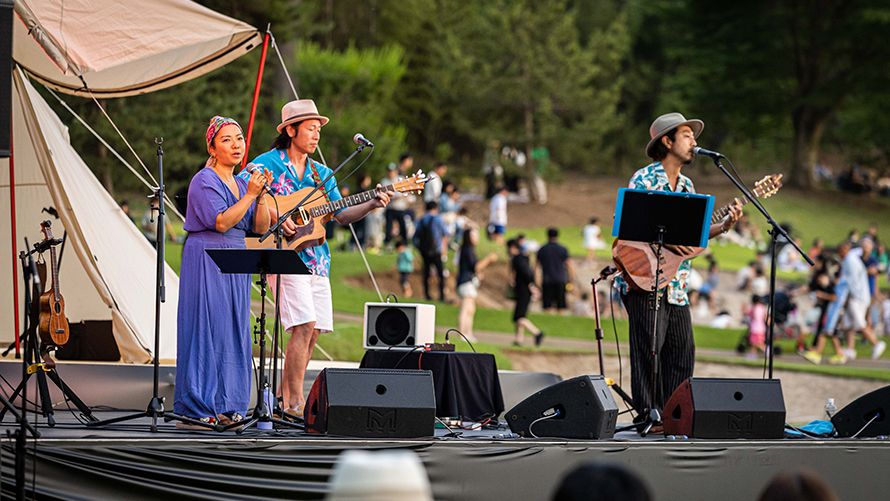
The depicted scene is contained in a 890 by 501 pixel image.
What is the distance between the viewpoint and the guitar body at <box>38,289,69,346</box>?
780cm

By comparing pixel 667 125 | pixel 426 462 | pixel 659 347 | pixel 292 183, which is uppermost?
pixel 667 125

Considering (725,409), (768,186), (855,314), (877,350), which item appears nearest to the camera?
(725,409)

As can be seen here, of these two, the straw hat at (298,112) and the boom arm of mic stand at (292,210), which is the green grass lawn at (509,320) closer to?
the straw hat at (298,112)

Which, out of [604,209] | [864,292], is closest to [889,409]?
[864,292]

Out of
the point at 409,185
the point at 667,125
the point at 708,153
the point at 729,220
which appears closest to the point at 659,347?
the point at 729,220

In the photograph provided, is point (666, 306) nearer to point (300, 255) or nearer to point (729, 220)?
point (729, 220)

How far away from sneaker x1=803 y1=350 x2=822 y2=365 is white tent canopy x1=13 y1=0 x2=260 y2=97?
41.2 ft

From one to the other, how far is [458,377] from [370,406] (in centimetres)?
163

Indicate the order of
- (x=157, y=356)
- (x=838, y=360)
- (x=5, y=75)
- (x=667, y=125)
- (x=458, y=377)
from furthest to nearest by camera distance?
1. (x=838, y=360)
2. (x=458, y=377)
3. (x=667, y=125)
4. (x=157, y=356)
5. (x=5, y=75)

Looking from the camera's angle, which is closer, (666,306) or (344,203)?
(344,203)

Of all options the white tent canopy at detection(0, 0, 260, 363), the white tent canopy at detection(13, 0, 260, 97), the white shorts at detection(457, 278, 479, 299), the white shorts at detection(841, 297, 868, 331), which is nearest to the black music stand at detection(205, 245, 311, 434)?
the white tent canopy at detection(13, 0, 260, 97)

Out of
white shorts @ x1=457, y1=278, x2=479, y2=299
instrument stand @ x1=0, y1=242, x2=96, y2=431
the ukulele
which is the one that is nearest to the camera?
instrument stand @ x1=0, y1=242, x2=96, y2=431

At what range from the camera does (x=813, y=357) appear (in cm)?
1962

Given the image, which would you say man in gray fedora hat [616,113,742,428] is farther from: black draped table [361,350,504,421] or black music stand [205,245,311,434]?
black music stand [205,245,311,434]
